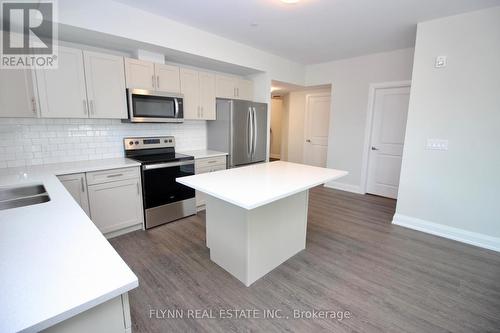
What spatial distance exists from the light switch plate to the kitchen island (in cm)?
156

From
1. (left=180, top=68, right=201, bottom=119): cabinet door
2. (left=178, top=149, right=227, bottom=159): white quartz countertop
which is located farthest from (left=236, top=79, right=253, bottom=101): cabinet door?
(left=178, top=149, right=227, bottom=159): white quartz countertop

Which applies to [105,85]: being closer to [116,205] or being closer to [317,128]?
[116,205]

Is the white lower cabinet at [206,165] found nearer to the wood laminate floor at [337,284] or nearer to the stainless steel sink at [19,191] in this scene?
the wood laminate floor at [337,284]

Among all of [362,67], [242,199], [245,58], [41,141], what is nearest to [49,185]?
[41,141]

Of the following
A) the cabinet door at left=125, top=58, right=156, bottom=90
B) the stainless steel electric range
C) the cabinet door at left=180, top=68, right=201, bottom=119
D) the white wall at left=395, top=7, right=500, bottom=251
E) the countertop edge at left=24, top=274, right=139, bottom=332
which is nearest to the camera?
the countertop edge at left=24, top=274, right=139, bottom=332

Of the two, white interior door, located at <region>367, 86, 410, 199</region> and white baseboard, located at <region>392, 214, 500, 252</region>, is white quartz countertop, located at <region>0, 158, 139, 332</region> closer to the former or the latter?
white baseboard, located at <region>392, 214, 500, 252</region>

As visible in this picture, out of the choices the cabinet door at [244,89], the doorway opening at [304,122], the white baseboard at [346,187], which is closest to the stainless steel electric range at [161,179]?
the cabinet door at [244,89]

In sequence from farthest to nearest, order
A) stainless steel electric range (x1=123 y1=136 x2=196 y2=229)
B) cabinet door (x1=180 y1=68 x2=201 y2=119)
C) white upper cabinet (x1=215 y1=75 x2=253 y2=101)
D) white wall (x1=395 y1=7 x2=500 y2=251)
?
white upper cabinet (x1=215 y1=75 x2=253 y2=101), cabinet door (x1=180 y1=68 x2=201 y2=119), stainless steel electric range (x1=123 y1=136 x2=196 y2=229), white wall (x1=395 y1=7 x2=500 y2=251)

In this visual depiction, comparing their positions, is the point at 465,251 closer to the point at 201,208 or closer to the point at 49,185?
the point at 201,208

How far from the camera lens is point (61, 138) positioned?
9.40 feet

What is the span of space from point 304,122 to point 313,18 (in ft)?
11.6

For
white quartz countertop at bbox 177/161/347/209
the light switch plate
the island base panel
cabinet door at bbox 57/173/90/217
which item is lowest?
the island base panel

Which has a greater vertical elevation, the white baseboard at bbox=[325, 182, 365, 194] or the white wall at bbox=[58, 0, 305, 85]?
the white wall at bbox=[58, 0, 305, 85]

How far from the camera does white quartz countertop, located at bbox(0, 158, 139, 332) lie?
0.69 metres
